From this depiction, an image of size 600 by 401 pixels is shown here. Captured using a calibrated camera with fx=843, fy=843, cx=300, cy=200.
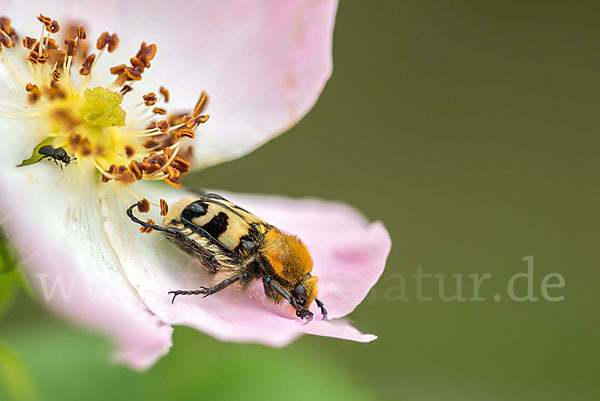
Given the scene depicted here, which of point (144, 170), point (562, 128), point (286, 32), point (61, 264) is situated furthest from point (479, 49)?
point (61, 264)

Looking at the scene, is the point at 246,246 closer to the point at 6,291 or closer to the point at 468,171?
the point at 6,291

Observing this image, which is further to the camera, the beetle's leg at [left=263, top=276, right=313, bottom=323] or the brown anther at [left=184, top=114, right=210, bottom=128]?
the brown anther at [left=184, top=114, right=210, bottom=128]

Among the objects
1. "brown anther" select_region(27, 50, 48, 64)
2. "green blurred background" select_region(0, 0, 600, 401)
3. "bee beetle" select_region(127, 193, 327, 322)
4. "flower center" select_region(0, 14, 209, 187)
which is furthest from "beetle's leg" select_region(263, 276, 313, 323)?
"green blurred background" select_region(0, 0, 600, 401)

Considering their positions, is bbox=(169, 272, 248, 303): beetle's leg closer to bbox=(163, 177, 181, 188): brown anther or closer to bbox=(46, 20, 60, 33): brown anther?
bbox=(163, 177, 181, 188): brown anther

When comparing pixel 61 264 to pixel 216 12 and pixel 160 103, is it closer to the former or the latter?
pixel 160 103

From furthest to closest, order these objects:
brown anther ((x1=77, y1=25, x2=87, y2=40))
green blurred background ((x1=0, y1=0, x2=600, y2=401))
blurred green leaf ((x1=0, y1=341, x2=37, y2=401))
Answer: green blurred background ((x1=0, y1=0, x2=600, y2=401)), brown anther ((x1=77, y1=25, x2=87, y2=40)), blurred green leaf ((x1=0, y1=341, x2=37, y2=401))

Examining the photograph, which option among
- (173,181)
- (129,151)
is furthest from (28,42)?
(173,181)

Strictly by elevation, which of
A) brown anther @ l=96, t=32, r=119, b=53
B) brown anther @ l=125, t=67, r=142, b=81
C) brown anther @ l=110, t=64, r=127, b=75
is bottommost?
brown anther @ l=125, t=67, r=142, b=81

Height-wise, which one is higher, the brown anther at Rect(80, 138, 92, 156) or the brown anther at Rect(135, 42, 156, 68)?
the brown anther at Rect(135, 42, 156, 68)
